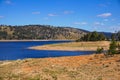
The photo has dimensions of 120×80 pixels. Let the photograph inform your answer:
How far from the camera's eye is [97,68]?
28016 millimetres

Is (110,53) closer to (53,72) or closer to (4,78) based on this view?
(53,72)

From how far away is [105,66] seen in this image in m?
28.8

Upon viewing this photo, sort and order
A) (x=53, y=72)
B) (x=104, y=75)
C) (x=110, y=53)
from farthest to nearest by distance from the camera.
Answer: (x=110, y=53), (x=53, y=72), (x=104, y=75)

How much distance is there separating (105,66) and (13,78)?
9834mm

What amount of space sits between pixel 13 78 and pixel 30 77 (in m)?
1.45

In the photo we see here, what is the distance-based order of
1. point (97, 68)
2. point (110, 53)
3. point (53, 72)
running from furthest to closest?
point (110, 53) < point (97, 68) < point (53, 72)

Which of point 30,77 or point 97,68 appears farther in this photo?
point 97,68

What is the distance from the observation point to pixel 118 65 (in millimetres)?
28391

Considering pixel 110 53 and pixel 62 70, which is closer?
pixel 62 70

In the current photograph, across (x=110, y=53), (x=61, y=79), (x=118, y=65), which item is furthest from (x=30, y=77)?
(x=110, y=53)

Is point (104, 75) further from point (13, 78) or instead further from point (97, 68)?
point (13, 78)

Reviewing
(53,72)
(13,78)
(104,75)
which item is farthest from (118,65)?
(13,78)

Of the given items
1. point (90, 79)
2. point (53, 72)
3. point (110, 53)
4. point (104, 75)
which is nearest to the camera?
point (90, 79)

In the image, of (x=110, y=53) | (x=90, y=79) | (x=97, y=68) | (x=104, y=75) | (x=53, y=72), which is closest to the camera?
(x=90, y=79)
